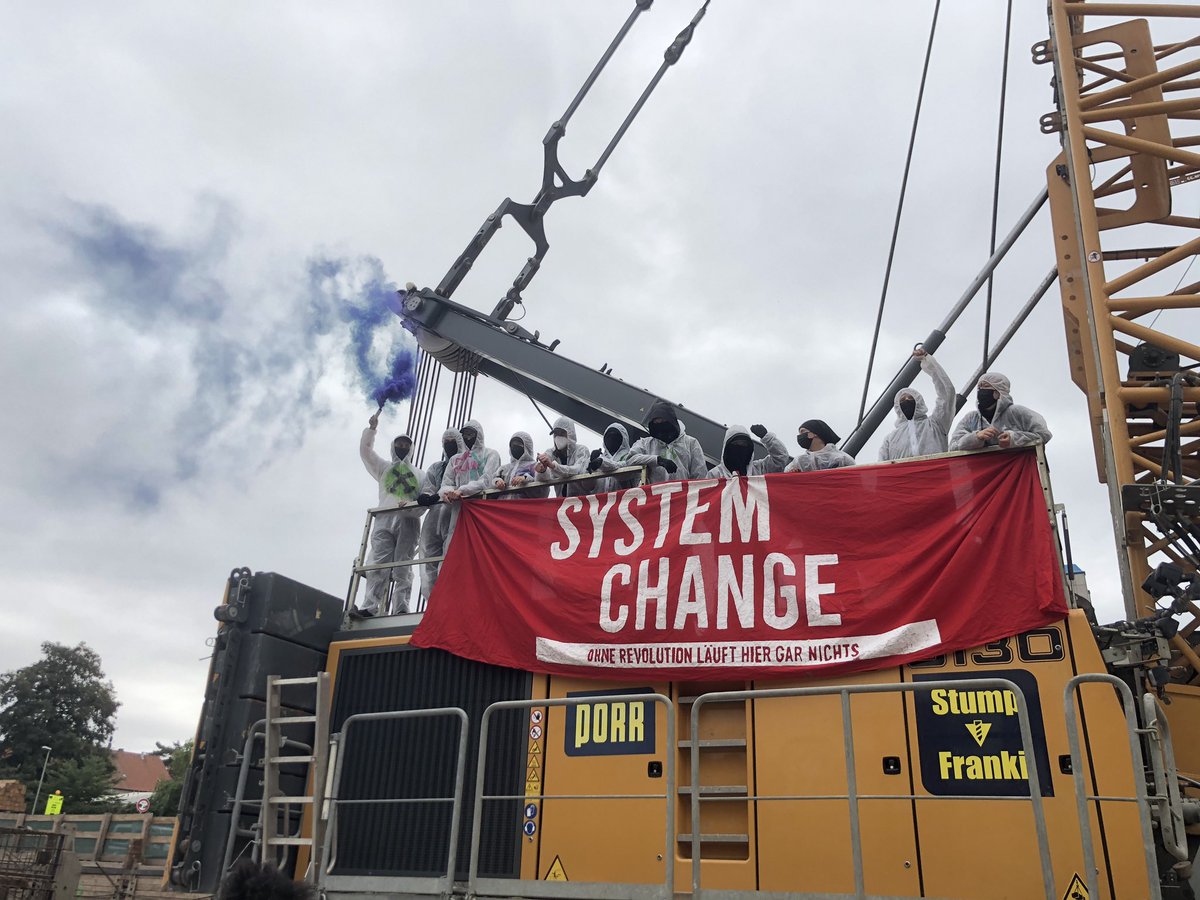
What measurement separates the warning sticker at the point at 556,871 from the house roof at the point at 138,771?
74571 millimetres

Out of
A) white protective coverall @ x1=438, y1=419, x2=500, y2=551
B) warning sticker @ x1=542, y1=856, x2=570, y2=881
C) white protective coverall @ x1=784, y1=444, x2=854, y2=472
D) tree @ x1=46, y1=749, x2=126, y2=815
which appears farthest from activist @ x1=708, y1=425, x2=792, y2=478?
tree @ x1=46, y1=749, x2=126, y2=815

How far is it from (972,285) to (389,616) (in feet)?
24.9

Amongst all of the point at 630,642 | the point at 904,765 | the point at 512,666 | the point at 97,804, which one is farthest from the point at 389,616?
the point at 97,804

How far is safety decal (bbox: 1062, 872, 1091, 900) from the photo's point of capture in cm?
499

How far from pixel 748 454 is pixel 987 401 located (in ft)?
7.07

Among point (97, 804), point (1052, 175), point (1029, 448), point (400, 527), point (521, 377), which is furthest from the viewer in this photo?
point (97, 804)

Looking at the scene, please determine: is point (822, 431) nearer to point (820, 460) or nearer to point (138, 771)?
point (820, 460)

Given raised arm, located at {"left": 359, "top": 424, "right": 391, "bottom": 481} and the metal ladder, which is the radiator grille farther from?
raised arm, located at {"left": 359, "top": 424, "right": 391, "bottom": 481}

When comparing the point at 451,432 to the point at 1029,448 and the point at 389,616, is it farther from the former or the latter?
the point at 1029,448

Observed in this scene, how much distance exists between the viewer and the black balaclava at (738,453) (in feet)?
28.0

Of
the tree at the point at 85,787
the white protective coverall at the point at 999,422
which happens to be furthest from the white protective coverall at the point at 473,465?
the tree at the point at 85,787

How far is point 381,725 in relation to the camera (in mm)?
7535

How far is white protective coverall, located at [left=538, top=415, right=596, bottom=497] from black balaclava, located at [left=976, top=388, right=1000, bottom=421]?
3.34 meters

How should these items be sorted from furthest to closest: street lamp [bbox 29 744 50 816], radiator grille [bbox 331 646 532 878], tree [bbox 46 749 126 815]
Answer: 1. street lamp [bbox 29 744 50 816]
2. tree [bbox 46 749 126 815]
3. radiator grille [bbox 331 646 532 878]
